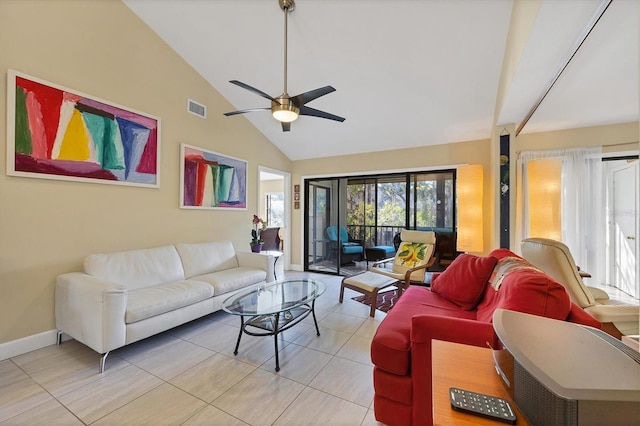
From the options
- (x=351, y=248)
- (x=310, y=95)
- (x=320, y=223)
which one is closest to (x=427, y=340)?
(x=310, y=95)

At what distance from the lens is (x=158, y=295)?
253 centimetres

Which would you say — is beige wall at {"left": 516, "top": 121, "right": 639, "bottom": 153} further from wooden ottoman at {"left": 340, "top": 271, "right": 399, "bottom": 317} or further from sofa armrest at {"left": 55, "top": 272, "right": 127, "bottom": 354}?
sofa armrest at {"left": 55, "top": 272, "right": 127, "bottom": 354}

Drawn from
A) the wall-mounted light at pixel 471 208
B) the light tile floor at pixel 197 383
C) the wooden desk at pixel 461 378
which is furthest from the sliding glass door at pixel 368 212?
the wooden desk at pixel 461 378

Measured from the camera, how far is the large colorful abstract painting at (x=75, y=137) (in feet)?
7.50

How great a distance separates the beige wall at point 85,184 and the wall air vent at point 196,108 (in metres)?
0.07

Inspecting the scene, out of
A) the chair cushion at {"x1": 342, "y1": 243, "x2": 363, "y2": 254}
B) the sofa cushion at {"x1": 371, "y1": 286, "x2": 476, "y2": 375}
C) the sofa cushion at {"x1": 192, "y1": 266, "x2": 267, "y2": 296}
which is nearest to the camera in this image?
the sofa cushion at {"x1": 371, "y1": 286, "x2": 476, "y2": 375}

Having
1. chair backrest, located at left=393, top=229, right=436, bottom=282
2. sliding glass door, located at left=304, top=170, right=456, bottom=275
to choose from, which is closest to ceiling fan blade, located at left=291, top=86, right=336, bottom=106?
chair backrest, located at left=393, top=229, right=436, bottom=282

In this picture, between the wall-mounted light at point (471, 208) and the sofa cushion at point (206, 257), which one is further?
the wall-mounted light at point (471, 208)

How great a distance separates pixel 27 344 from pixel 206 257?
1723 mm

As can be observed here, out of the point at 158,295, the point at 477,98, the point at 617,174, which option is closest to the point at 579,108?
the point at 477,98

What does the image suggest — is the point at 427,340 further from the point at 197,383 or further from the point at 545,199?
the point at 545,199

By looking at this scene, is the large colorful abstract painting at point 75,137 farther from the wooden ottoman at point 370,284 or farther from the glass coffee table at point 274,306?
the wooden ottoman at point 370,284

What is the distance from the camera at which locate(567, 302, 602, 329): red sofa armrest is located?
4.16 ft

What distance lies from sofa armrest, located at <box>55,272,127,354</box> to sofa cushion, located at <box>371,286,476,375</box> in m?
2.05
